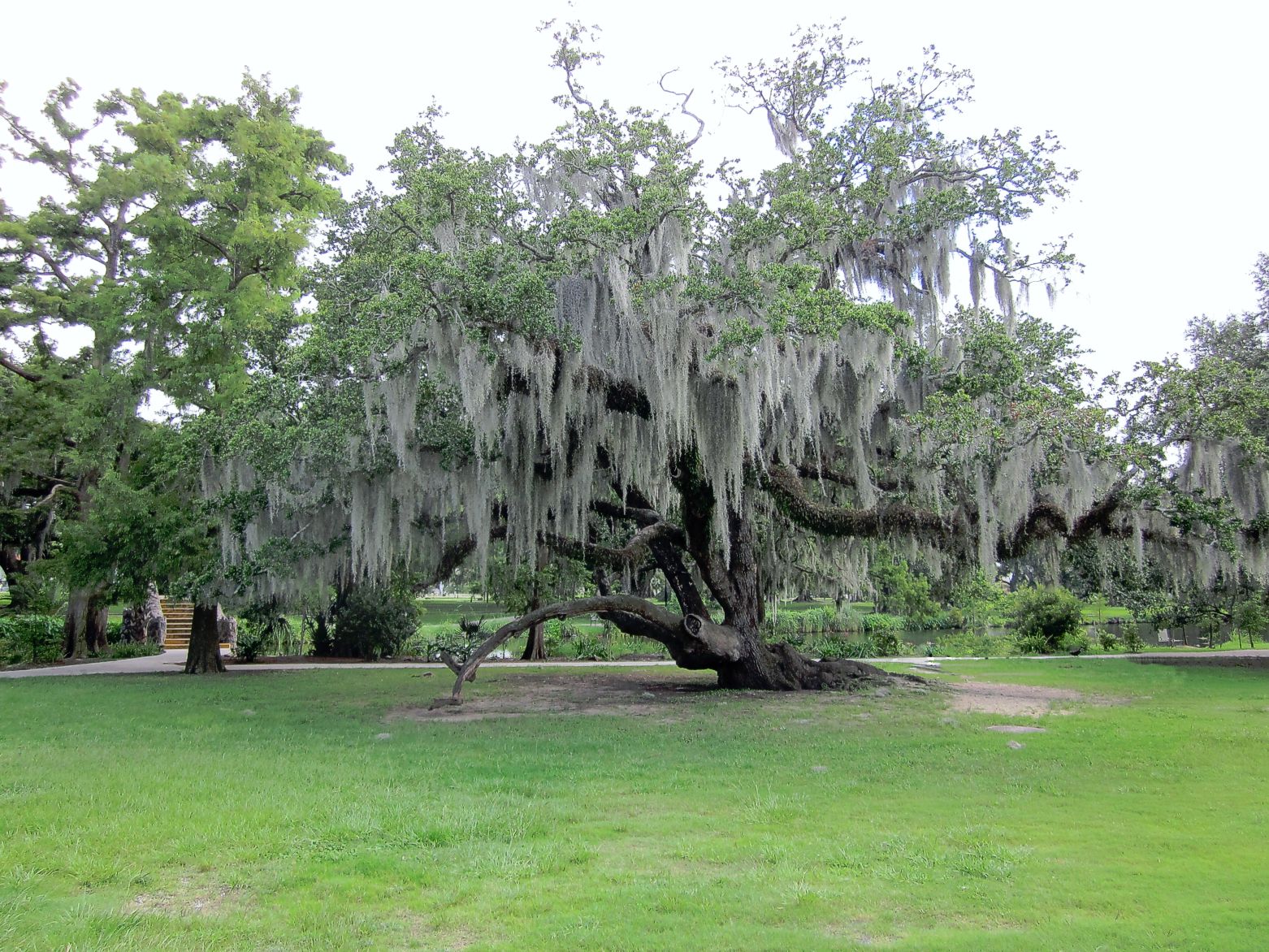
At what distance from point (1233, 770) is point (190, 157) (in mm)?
18136

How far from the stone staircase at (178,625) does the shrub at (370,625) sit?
635 cm

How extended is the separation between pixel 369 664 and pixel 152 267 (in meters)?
9.36

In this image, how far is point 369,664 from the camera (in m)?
19.1

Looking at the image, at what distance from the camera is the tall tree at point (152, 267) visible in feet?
47.8

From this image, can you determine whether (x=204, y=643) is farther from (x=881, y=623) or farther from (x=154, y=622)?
(x=881, y=623)

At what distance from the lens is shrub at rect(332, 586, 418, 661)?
20.4 meters

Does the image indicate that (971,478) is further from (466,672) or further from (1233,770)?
(466,672)

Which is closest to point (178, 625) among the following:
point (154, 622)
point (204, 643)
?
point (154, 622)

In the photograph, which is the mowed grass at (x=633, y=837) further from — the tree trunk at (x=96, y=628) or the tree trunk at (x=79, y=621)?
the tree trunk at (x=96, y=628)

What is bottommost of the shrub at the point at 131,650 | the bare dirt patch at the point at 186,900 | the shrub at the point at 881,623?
the shrub at the point at 881,623

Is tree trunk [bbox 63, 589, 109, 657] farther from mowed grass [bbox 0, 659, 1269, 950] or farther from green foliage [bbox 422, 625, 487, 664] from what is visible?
mowed grass [bbox 0, 659, 1269, 950]

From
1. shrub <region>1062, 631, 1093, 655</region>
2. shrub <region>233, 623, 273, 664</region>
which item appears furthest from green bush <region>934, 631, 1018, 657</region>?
shrub <region>233, 623, 273, 664</region>

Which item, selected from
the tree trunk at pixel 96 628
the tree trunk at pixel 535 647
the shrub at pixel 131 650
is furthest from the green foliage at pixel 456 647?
the tree trunk at pixel 96 628

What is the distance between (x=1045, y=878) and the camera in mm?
3811
